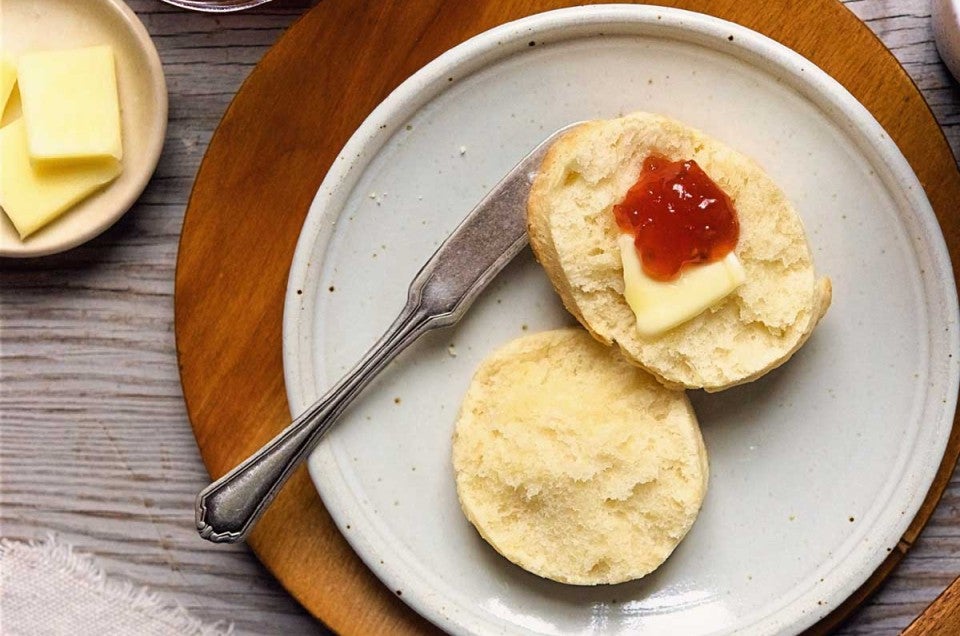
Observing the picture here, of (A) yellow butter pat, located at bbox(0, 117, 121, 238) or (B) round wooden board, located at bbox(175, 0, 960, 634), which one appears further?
(A) yellow butter pat, located at bbox(0, 117, 121, 238)

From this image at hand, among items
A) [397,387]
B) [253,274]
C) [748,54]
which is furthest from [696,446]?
[253,274]

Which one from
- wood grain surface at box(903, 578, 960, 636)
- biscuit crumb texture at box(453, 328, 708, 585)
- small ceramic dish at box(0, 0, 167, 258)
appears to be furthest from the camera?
small ceramic dish at box(0, 0, 167, 258)

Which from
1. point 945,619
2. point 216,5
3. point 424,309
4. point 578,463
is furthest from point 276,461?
point 945,619

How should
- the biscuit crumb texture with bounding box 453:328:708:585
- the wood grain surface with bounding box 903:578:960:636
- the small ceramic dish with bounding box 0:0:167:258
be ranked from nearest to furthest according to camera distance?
1. the wood grain surface with bounding box 903:578:960:636
2. the biscuit crumb texture with bounding box 453:328:708:585
3. the small ceramic dish with bounding box 0:0:167:258

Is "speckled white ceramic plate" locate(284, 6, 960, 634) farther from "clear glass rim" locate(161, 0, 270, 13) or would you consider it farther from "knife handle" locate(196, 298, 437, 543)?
"clear glass rim" locate(161, 0, 270, 13)

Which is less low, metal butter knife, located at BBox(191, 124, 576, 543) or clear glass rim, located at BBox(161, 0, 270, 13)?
clear glass rim, located at BBox(161, 0, 270, 13)

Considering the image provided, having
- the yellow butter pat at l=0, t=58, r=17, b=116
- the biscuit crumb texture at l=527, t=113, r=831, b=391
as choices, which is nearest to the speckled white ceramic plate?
the biscuit crumb texture at l=527, t=113, r=831, b=391

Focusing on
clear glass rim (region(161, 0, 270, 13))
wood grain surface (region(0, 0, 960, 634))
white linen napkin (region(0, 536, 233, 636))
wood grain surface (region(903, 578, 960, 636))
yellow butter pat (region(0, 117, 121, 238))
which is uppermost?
clear glass rim (region(161, 0, 270, 13))

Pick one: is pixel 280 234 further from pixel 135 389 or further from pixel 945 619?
pixel 945 619
